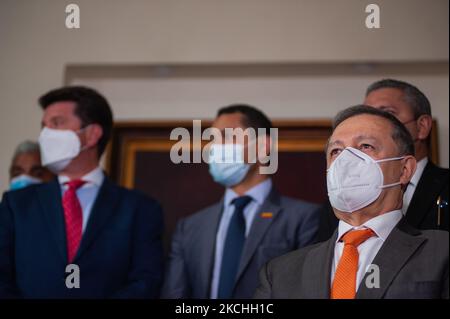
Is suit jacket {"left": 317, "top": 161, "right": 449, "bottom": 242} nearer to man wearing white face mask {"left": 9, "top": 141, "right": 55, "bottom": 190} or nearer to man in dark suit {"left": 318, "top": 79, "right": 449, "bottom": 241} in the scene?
man in dark suit {"left": 318, "top": 79, "right": 449, "bottom": 241}

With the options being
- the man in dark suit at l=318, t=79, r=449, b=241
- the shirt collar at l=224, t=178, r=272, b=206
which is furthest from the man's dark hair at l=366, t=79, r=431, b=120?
the shirt collar at l=224, t=178, r=272, b=206

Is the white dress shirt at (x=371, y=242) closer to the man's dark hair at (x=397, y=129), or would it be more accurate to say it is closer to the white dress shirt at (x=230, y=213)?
the man's dark hair at (x=397, y=129)

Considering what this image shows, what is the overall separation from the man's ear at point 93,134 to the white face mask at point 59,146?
0.16 ft

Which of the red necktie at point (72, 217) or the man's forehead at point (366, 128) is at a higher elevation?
the man's forehead at point (366, 128)

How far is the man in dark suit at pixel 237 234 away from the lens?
2.23m

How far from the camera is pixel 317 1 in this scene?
2283 millimetres

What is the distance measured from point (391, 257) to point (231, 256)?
2.72ft

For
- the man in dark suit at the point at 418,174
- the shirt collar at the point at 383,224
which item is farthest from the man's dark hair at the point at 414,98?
the shirt collar at the point at 383,224

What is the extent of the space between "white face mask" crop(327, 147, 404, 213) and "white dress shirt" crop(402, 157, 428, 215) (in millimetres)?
166

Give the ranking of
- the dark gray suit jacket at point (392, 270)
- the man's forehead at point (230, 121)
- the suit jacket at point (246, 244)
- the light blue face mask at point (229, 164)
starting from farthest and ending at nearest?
the man's forehead at point (230, 121)
the light blue face mask at point (229, 164)
the suit jacket at point (246, 244)
the dark gray suit jacket at point (392, 270)

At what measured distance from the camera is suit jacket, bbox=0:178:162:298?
7.38 ft

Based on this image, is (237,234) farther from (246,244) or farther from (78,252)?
(78,252)
